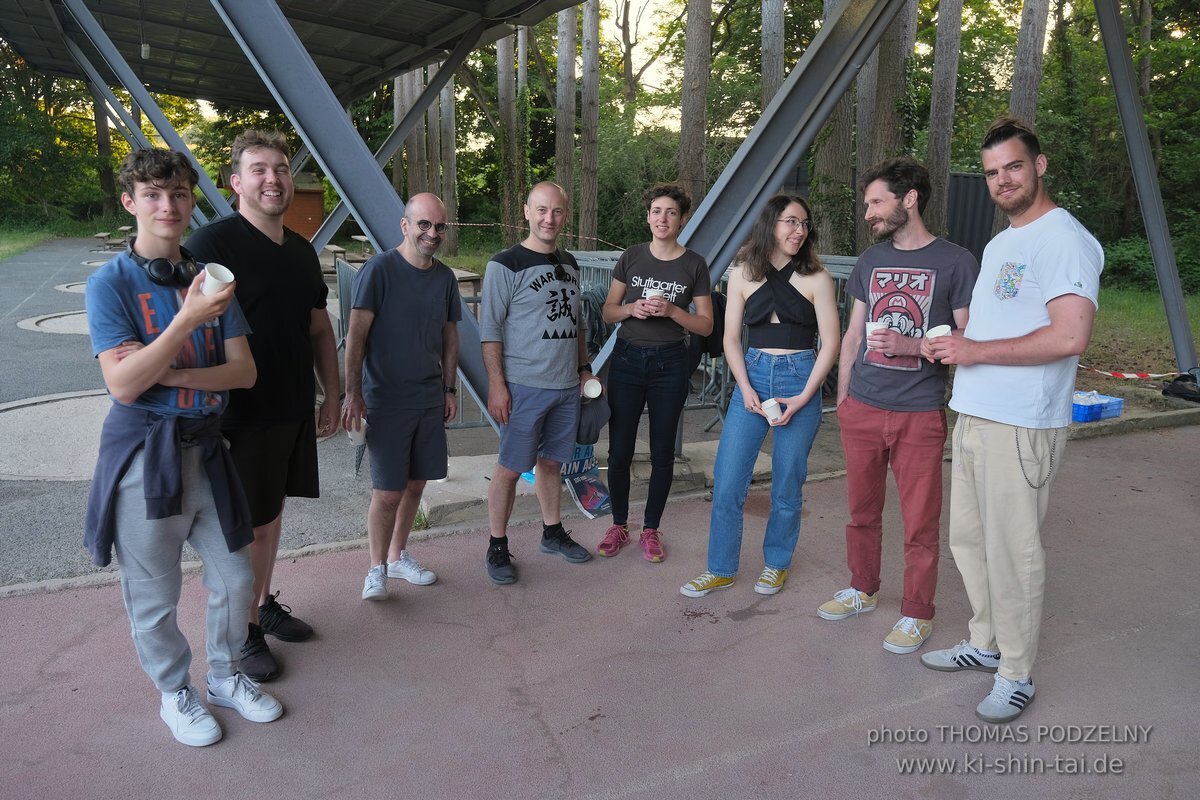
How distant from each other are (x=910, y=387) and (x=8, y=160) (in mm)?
42512

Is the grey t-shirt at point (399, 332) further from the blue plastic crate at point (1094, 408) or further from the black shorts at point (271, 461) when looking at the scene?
the blue plastic crate at point (1094, 408)

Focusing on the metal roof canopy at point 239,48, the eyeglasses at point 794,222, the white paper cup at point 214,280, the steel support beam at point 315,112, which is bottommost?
the white paper cup at point 214,280

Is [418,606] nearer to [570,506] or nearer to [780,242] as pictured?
[570,506]

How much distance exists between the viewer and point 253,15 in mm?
3982

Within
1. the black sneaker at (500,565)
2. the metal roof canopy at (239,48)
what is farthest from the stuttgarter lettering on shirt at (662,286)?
the metal roof canopy at (239,48)

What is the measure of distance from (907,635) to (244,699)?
8.89 feet

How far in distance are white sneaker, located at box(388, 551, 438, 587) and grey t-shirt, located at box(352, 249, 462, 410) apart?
0.88 metres

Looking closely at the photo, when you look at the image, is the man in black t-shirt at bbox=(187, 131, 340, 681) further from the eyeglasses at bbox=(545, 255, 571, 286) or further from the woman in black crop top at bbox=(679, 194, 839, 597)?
the woman in black crop top at bbox=(679, 194, 839, 597)

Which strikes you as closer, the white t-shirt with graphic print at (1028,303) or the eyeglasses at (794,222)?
the white t-shirt with graphic print at (1028,303)

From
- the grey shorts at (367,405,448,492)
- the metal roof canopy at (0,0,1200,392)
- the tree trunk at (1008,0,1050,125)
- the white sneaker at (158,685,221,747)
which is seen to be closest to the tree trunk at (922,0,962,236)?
the tree trunk at (1008,0,1050,125)

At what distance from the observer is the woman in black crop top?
159 inches

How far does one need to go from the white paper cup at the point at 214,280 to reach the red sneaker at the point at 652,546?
2786 mm

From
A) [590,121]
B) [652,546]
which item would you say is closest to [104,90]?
[590,121]

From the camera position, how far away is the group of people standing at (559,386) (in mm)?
2783
